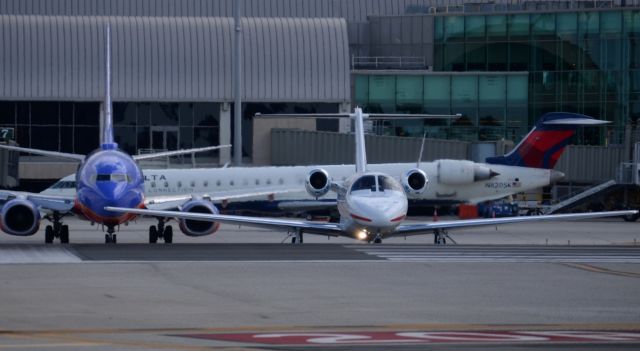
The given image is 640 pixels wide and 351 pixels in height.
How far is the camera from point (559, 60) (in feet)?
275

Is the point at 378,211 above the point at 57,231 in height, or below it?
above

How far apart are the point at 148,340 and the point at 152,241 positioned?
26764 mm

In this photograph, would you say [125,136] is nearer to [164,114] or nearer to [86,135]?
[86,135]

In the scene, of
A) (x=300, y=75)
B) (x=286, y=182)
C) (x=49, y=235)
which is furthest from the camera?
(x=300, y=75)

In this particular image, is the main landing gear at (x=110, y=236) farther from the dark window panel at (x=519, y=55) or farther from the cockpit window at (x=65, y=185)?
the dark window panel at (x=519, y=55)

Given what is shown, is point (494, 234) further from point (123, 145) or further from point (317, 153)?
point (123, 145)

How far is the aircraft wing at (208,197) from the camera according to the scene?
49053 millimetres

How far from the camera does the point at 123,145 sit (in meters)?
86.1

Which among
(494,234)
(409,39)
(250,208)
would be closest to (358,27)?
(409,39)

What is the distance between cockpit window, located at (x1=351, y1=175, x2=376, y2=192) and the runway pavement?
3588mm

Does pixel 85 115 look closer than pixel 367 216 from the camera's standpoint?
No

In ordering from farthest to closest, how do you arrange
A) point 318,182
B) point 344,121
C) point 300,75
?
1. point 344,121
2. point 300,75
3. point 318,182

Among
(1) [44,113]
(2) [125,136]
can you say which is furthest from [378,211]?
(1) [44,113]

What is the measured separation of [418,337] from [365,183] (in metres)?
20.3
